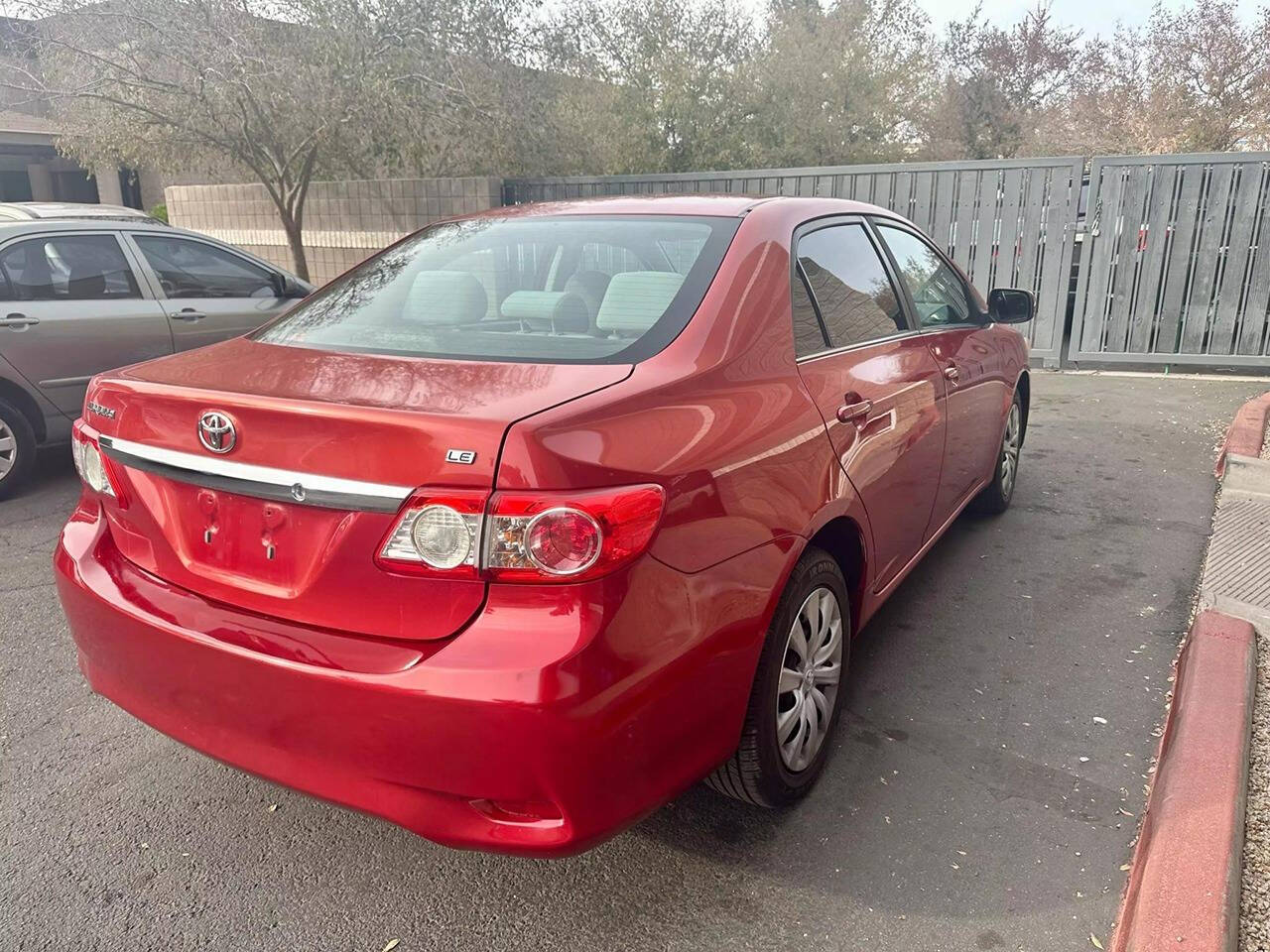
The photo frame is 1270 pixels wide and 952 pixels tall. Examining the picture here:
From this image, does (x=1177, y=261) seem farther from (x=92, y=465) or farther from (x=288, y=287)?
(x=92, y=465)

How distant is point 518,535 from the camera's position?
5.90ft

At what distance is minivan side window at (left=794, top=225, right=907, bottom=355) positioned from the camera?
9.52ft

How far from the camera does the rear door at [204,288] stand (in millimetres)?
6117

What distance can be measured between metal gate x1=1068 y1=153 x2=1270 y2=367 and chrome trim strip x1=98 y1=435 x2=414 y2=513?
903 cm

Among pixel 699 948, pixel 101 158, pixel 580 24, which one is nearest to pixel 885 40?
pixel 580 24

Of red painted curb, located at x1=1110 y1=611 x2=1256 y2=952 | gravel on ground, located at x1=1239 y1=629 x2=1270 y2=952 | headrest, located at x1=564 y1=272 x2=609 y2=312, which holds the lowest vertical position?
gravel on ground, located at x1=1239 y1=629 x2=1270 y2=952

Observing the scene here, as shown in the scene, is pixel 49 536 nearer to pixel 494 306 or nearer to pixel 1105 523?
pixel 494 306

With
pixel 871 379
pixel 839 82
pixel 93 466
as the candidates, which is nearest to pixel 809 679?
pixel 871 379

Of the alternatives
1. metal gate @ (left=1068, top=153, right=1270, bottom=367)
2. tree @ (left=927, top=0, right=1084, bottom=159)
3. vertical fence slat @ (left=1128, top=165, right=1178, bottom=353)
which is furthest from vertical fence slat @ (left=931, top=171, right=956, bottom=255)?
tree @ (left=927, top=0, right=1084, bottom=159)

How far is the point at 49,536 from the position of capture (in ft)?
16.1

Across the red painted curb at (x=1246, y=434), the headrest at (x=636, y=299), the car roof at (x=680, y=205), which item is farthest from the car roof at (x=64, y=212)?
the red painted curb at (x=1246, y=434)

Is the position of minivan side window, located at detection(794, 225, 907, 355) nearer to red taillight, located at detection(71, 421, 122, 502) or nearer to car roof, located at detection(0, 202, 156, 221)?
red taillight, located at detection(71, 421, 122, 502)

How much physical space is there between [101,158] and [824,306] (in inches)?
508

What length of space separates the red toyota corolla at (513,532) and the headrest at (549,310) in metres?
0.01
